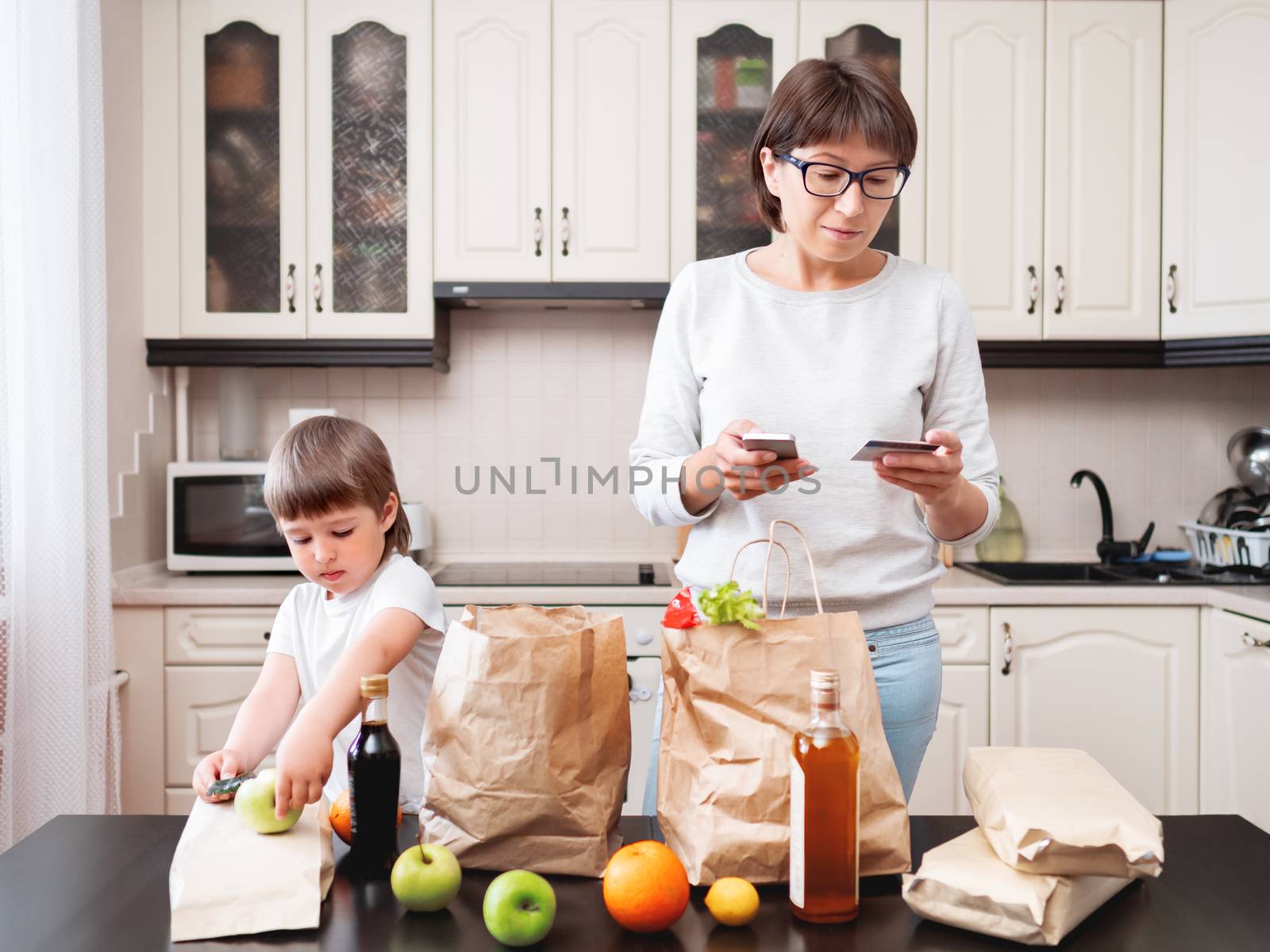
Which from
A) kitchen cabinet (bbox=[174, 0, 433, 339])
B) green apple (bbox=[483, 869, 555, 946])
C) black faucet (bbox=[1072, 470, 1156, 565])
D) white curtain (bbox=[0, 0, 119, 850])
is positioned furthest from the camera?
black faucet (bbox=[1072, 470, 1156, 565])

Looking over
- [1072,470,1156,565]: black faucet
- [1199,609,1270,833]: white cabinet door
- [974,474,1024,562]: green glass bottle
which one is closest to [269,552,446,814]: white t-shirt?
[1199,609,1270,833]: white cabinet door

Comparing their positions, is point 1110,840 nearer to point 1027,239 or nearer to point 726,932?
point 726,932

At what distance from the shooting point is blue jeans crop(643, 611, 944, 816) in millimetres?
1109

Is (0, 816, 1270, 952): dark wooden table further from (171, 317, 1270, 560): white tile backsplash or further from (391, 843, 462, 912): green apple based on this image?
(171, 317, 1270, 560): white tile backsplash

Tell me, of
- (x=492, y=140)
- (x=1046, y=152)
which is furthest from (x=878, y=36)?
(x=492, y=140)

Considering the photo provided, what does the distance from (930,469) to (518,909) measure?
56 centimetres

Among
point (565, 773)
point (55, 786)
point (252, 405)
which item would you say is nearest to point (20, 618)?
point (55, 786)

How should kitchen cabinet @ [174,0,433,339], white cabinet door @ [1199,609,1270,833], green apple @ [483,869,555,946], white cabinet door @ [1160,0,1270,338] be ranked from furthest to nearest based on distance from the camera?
kitchen cabinet @ [174,0,433,339], white cabinet door @ [1160,0,1270,338], white cabinet door @ [1199,609,1270,833], green apple @ [483,869,555,946]

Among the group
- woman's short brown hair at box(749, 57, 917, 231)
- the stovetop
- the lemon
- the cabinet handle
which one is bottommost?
the cabinet handle

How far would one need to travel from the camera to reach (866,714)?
806mm

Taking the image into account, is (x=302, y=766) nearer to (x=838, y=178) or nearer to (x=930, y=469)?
(x=930, y=469)

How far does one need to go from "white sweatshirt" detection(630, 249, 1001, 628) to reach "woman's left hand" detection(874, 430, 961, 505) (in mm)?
101

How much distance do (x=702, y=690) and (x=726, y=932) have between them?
0.61ft

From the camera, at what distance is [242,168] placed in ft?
8.17
